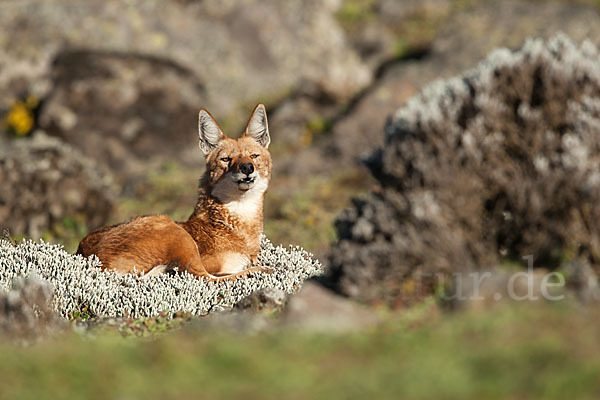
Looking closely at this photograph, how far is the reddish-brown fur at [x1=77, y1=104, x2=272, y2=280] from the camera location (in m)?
7.53

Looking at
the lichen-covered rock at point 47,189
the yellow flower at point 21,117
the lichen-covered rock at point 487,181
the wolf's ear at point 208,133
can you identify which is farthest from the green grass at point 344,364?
the yellow flower at point 21,117

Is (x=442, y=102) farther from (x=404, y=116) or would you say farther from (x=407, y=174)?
(x=407, y=174)

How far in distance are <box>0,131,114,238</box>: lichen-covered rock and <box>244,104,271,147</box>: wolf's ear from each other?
5852 millimetres

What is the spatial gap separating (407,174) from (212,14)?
17.7 meters

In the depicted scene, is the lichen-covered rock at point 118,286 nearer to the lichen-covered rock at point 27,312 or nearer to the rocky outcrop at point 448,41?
the lichen-covered rock at point 27,312

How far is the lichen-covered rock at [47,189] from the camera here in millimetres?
12641

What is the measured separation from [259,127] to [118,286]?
267cm

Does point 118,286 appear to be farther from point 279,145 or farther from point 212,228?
point 279,145

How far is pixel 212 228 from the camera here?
8.08 meters

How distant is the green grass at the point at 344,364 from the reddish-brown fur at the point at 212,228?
296 centimetres

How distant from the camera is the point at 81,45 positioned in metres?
19.8

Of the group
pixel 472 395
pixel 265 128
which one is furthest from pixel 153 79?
pixel 472 395

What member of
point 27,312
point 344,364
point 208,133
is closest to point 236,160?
point 208,133

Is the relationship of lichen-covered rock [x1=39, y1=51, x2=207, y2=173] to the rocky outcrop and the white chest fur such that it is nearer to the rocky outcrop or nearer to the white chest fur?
the rocky outcrop
